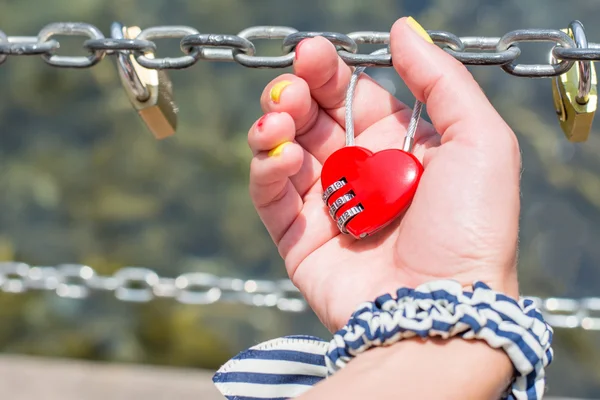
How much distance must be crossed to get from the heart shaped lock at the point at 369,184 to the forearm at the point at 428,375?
21cm

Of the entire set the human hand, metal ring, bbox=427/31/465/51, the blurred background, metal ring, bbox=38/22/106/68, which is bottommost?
the human hand

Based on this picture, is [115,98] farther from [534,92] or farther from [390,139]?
Result: [390,139]

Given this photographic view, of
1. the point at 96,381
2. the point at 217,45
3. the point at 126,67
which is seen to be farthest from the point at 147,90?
the point at 96,381

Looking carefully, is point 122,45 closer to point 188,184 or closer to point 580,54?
point 580,54

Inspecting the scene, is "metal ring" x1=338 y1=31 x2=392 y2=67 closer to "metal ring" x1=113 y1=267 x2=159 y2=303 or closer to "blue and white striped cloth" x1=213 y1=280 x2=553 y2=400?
"blue and white striped cloth" x1=213 y1=280 x2=553 y2=400

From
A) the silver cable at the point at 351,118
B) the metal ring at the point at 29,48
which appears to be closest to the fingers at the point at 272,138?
the silver cable at the point at 351,118

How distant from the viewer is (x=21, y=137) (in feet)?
8.57

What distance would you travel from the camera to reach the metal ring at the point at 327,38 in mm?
874

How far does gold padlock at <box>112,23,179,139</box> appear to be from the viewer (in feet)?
3.14

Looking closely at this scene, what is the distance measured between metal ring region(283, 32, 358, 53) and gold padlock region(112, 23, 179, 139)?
0.67 feet

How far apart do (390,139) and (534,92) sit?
1531 mm

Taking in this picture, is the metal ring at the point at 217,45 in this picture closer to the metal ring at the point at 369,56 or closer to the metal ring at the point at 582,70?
the metal ring at the point at 369,56

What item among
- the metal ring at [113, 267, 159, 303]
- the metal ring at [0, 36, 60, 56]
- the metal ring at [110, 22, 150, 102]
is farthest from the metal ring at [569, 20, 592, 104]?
the metal ring at [113, 267, 159, 303]

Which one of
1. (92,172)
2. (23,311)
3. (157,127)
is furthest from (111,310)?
(157,127)
